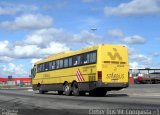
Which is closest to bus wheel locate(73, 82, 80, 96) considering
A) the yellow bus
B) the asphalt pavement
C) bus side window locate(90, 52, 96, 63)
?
the yellow bus

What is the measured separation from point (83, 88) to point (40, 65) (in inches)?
500

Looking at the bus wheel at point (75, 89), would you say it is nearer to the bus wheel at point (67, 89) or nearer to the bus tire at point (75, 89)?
the bus tire at point (75, 89)

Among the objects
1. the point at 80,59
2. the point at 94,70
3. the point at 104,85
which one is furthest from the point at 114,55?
the point at 80,59

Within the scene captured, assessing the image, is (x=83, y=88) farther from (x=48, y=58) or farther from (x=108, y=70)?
(x=48, y=58)

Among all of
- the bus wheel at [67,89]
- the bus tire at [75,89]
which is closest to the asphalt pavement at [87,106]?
the bus tire at [75,89]

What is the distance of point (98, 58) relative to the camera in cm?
3058

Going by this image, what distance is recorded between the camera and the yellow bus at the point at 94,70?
3072 cm

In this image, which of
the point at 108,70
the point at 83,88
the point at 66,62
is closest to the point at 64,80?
the point at 66,62

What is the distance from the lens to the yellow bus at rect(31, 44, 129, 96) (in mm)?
30719

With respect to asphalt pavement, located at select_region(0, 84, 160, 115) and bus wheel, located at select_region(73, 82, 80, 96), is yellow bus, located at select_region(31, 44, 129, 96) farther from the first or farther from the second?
asphalt pavement, located at select_region(0, 84, 160, 115)

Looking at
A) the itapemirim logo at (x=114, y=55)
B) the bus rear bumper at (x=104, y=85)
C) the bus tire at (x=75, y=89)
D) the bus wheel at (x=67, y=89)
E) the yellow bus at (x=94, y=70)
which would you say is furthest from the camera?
the bus wheel at (x=67, y=89)

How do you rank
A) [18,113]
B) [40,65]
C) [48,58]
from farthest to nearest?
[40,65], [48,58], [18,113]

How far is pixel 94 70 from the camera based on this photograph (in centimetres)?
3098

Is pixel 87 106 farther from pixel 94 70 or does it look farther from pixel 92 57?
pixel 92 57
